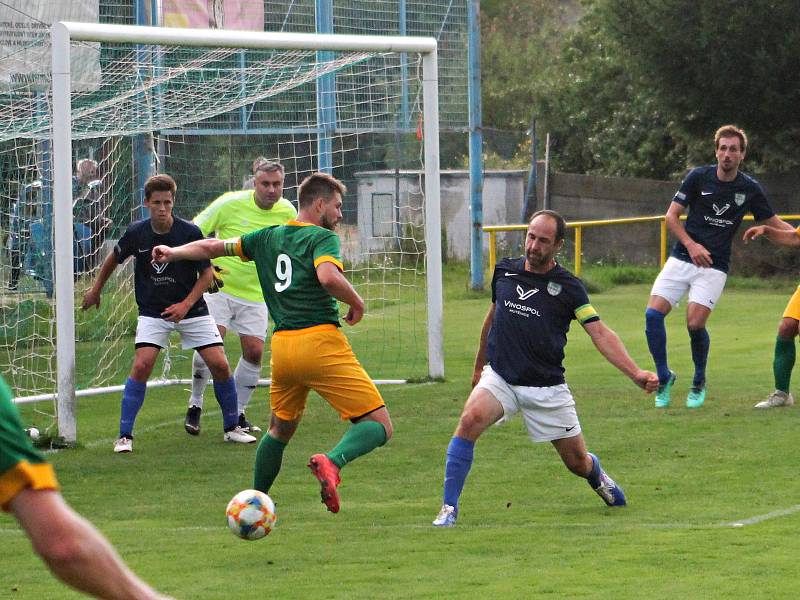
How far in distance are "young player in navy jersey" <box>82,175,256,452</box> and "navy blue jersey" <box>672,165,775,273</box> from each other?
398cm

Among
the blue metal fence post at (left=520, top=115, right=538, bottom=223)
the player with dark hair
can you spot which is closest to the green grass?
the player with dark hair

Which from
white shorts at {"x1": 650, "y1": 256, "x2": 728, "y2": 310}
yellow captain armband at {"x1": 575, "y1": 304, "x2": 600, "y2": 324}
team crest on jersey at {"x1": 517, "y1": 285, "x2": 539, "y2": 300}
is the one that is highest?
team crest on jersey at {"x1": 517, "y1": 285, "x2": 539, "y2": 300}

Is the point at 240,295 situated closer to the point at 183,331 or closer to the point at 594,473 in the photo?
the point at 183,331

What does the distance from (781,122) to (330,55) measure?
42.8ft

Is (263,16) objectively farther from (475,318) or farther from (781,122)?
(781,122)

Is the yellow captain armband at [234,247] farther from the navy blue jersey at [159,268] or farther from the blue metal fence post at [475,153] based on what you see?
the blue metal fence post at [475,153]

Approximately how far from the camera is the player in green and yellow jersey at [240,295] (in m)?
11.1

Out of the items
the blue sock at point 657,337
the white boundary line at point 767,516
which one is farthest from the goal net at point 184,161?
the white boundary line at point 767,516

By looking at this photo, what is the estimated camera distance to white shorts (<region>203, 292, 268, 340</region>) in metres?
11.3

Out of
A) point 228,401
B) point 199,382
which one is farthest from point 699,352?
point 199,382

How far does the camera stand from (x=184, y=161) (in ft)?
49.2

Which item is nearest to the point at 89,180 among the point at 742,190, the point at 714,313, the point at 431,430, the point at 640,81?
the point at 431,430

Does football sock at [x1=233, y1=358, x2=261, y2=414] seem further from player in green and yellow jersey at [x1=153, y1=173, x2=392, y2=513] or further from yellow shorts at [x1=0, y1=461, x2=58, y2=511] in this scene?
yellow shorts at [x1=0, y1=461, x2=58, y2=511]

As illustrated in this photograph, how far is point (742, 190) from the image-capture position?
11.8m
